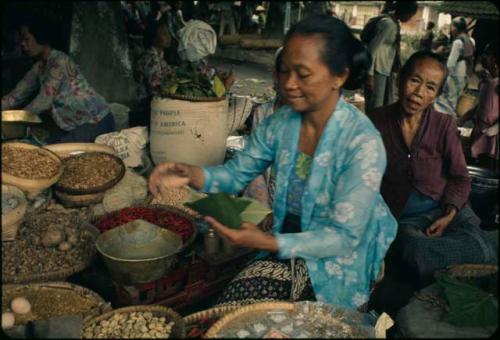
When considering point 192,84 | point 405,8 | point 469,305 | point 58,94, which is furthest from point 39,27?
point 405,8

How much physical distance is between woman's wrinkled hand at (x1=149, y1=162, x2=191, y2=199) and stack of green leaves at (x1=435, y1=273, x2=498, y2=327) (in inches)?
51.0

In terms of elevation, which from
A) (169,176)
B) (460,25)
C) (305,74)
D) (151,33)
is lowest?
(169,176)

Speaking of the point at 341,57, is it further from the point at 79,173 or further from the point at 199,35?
the point at 199,35

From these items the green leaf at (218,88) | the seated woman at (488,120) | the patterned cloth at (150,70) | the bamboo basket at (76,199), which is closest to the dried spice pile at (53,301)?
the bamboo basket at (76,199)

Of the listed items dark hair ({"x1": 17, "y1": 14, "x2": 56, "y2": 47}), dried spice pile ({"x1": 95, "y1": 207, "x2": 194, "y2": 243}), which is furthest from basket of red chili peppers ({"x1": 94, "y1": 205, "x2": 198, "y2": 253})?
dark hair ({"x1": 17, "y1": 14, "x2": 56, "y2": 47})

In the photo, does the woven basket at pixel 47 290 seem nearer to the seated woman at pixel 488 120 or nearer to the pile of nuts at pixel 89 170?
the pile of nuts at pixel 89 170

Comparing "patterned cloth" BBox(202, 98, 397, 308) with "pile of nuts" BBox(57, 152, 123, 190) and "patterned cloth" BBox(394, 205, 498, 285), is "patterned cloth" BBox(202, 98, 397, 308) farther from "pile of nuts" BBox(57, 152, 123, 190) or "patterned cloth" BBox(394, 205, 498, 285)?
"pile of nuts" BBox(57, 152, 123, 190)

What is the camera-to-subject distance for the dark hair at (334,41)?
6.74ft

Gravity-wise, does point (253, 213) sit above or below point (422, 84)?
below

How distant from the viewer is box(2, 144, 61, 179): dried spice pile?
2.92 metres

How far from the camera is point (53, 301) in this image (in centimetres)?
237

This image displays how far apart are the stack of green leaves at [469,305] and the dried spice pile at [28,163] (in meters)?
2.43

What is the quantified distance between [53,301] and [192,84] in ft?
8.02

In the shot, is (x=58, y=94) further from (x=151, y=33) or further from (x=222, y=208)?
(x=222, y=208)
